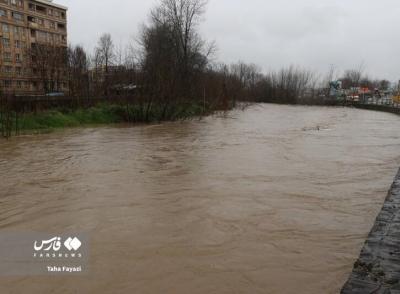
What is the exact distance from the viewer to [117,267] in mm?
5457

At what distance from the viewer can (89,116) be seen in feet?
92.5

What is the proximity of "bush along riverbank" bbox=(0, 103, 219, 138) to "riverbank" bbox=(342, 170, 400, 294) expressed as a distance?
17.9 metres

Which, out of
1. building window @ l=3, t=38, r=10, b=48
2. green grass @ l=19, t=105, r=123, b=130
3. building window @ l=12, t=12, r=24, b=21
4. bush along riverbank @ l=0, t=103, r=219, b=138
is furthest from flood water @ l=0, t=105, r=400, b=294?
building window @ l=12, t=12, r=24, b=21

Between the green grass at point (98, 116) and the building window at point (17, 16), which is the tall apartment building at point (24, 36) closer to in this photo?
the building window at point (17, 16)

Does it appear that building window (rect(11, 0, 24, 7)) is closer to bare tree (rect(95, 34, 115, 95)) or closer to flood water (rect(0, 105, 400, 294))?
bare tree (rect(95, 34, 115, 95))

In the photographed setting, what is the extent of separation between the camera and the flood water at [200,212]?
5.17m

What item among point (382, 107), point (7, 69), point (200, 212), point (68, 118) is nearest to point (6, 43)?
point (7, 69)

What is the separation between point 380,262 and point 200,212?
3.57 meters

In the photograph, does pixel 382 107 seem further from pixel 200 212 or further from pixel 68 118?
pixel 200 212

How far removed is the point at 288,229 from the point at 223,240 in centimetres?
124

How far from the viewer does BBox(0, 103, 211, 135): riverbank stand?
73.8 ft

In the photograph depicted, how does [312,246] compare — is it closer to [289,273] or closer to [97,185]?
[289,273]

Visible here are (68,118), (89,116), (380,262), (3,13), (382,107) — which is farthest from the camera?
(3,13)

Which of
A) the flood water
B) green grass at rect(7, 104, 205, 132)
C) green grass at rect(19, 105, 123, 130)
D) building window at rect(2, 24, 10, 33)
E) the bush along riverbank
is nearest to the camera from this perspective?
the flood water
